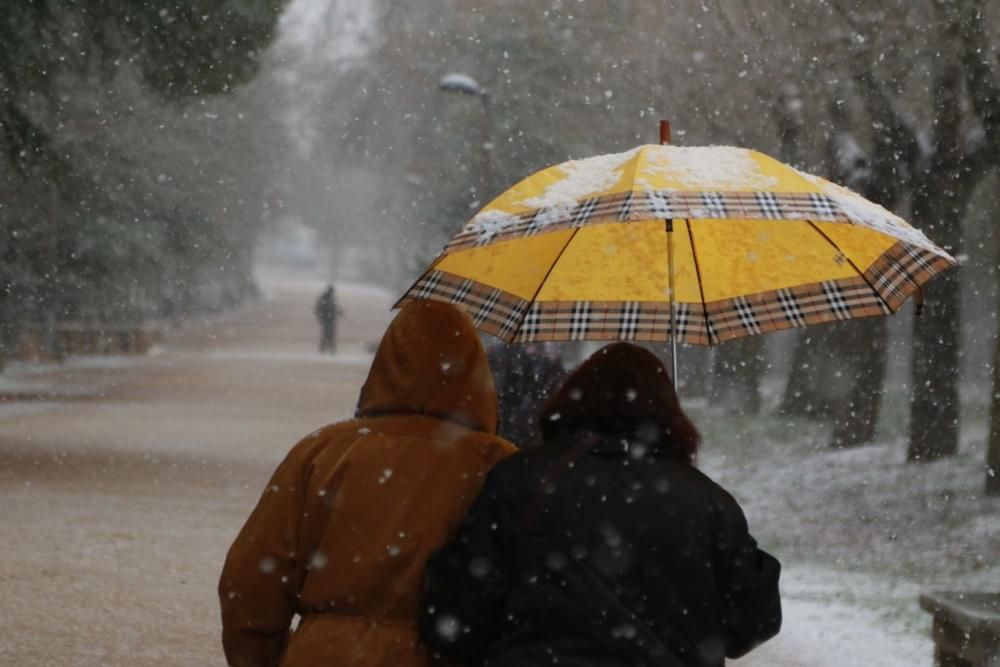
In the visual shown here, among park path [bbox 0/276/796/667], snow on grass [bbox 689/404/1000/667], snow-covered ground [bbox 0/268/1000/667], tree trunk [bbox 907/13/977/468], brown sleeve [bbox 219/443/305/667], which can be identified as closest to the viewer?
brown sleeve [bbox 219/443/305/667]

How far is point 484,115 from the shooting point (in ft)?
89.5

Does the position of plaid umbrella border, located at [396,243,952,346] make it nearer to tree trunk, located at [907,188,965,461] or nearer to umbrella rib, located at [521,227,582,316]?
umbrella rib, located at [521,227,582,316]

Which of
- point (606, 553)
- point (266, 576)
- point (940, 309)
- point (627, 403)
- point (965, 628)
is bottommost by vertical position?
point (965, 628)

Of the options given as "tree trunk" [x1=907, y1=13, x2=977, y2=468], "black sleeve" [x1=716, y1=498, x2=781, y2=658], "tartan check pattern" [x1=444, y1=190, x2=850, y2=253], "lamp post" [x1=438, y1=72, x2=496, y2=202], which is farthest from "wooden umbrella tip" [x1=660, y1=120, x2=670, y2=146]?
"lamp post" [x1=438, y1=72, x2=496, y2=202]

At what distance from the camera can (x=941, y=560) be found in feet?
38.3

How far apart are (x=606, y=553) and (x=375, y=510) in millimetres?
525

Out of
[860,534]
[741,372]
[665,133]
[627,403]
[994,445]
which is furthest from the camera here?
[741,372]

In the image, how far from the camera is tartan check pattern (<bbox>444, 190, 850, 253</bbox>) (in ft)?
12.8

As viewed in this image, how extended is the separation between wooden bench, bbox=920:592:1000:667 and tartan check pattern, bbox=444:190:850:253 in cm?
258

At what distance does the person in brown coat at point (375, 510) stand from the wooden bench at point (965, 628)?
3172mm

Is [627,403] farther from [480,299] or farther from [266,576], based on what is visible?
[480,299]

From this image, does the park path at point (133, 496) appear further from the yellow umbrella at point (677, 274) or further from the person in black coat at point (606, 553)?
the person in black coat at point (606, 553)

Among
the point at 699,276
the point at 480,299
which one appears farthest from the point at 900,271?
the point at 480,299

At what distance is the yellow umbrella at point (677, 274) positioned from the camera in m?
4.73
